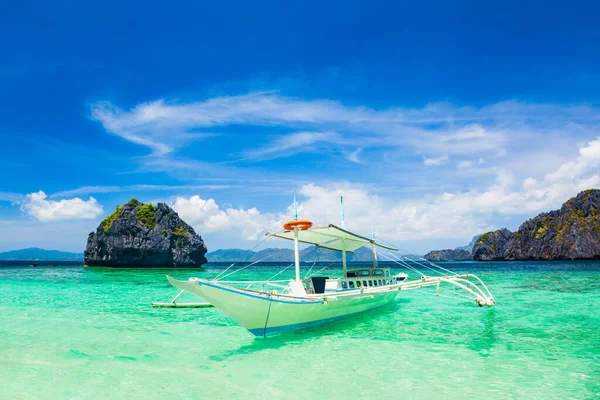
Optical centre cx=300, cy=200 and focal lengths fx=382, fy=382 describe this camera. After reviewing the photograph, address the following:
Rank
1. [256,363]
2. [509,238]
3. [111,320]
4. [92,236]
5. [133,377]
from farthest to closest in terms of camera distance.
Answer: [509,238]
[92,236]
[111,320]
[256,363]
[133,377]

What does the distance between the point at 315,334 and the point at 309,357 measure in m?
2.98

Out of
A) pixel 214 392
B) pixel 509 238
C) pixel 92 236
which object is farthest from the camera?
pixel 509 238

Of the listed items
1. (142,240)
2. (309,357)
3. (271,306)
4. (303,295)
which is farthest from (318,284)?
(142,240)

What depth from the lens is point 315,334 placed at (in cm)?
1562

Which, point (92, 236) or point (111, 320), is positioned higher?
point (92, 236)

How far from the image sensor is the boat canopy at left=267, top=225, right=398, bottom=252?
17.5 metres

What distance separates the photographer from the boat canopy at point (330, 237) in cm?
1752

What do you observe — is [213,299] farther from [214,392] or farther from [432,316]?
[432,316]

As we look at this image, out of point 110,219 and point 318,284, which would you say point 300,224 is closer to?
point 318,284

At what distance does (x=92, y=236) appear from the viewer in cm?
10875

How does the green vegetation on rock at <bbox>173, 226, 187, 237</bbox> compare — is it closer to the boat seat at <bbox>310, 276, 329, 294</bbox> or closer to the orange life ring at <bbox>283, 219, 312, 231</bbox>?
the boat seat at <bbox>310, 276, 329, 294</bbox>

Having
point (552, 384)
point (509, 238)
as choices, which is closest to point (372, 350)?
point (552, 384)

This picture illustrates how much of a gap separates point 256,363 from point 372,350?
4248 millimetres

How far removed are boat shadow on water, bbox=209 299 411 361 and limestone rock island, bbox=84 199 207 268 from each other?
88976mm
